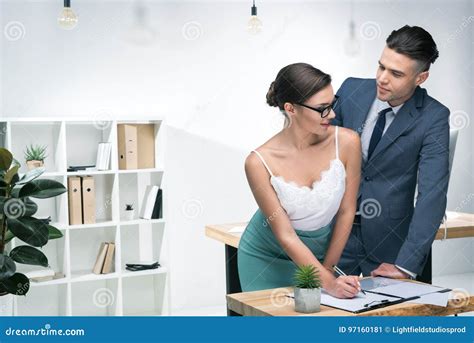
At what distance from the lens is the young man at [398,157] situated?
224cm

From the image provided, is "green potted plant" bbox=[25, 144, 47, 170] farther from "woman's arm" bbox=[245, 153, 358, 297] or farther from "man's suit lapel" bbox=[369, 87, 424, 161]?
"man's suit lapel" bbox=[369, 87, 424, 161]

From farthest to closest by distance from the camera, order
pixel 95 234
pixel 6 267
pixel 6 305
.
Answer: pixel 95 234
pixel 6 305
pixel 6 267

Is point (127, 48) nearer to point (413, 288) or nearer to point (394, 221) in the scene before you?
point (394, 221)

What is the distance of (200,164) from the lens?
5.04 metres

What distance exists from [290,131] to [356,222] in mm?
459

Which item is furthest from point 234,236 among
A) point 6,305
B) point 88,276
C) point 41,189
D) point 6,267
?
point 6,305

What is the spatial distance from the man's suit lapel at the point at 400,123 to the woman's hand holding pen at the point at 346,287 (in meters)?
0.60

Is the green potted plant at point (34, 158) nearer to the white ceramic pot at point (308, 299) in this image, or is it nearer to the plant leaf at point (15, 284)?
the plant leaf at point (15, 284)

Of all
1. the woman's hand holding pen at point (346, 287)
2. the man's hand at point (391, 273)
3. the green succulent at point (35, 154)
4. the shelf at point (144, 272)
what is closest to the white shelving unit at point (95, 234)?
the shelf at point (144, 272)

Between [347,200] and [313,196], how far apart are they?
0.13 metres

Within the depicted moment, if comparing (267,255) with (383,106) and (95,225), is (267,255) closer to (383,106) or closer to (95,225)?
(383,106)

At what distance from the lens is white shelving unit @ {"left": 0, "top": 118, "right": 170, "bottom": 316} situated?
4418mm

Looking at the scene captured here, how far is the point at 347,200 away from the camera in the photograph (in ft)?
7.34

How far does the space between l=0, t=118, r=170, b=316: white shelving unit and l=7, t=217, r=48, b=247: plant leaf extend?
136 centimetres
